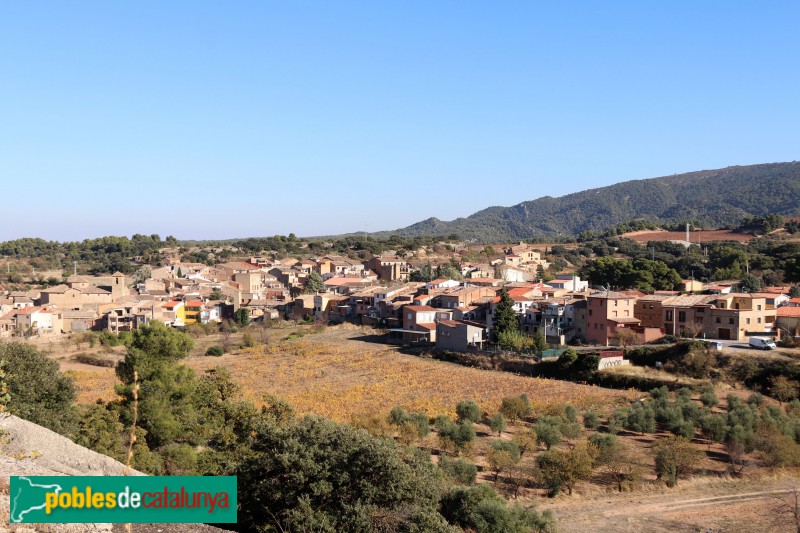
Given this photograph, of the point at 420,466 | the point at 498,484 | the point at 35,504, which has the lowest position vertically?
the point at 498,484

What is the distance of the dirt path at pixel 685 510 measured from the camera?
59.3 ft

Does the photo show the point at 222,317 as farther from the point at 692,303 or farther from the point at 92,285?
the point at 692,303

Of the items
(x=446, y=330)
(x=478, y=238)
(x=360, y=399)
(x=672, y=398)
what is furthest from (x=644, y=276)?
(x=478, y=238)

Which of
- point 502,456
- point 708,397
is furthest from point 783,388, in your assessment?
point 502,456

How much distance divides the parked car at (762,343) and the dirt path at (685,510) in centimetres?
1608

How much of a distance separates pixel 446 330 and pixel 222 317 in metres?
25.5

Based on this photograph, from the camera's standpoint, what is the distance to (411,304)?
54000mm

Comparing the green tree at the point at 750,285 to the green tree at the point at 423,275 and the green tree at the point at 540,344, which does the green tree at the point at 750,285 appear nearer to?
the green tree at the point at 540,344

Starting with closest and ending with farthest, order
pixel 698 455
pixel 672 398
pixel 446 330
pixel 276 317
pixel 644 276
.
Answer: pixel 698 455, pixel 672 398, pixel 446 330, pixel 644 276, pixel 276 317

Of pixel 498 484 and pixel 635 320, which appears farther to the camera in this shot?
pixel 635 320

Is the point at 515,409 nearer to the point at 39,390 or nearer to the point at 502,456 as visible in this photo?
the point at 502,456

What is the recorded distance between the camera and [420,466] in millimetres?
13367

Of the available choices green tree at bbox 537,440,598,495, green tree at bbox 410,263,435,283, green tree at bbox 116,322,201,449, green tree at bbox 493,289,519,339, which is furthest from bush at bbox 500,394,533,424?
A: green tree at bbox 410,263,435,283

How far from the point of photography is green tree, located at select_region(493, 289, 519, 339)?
44344 millimetres
